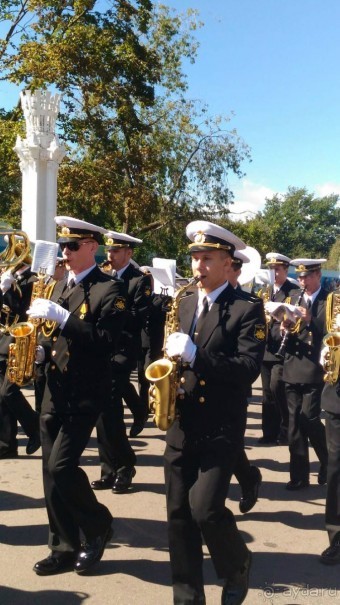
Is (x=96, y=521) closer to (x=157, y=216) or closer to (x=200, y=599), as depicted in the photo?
(x=200, y=599)

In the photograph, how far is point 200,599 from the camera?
3.47 metres

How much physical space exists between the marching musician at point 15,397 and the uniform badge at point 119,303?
2499mm

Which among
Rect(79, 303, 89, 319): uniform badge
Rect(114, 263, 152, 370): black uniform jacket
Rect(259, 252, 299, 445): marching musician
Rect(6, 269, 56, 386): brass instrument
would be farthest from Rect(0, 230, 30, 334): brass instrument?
Rect(259, 252, 299, 445): marching musician

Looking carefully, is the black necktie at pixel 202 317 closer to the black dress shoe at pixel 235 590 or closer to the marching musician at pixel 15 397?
the black dress shoe at pixel 235 590

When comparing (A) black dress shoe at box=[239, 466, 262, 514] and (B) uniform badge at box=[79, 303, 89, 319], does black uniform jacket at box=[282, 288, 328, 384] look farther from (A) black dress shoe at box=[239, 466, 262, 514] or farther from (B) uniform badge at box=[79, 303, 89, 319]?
(B) uniform badge at box=[79, 303, 89, 319]

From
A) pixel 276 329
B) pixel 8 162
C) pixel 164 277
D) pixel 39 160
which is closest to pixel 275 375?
pixel 276 329

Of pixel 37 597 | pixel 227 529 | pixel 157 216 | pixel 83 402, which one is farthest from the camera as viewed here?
pixel 157 216

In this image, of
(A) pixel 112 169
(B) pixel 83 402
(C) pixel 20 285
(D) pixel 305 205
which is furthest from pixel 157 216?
(D) pixel 305 205

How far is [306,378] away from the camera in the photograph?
20.0 ft

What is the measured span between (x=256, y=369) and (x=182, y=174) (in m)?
23.4

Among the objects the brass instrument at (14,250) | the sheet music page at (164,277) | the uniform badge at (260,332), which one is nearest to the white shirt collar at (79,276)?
the brass instrument at (14,250)

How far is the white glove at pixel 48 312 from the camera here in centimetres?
387

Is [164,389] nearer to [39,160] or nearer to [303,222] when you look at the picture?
[39,160]

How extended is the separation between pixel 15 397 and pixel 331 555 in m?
3.48
